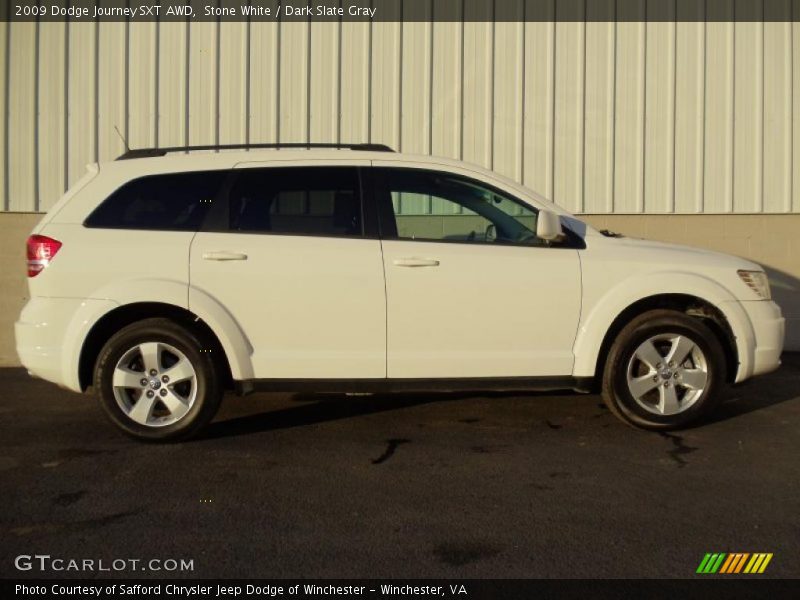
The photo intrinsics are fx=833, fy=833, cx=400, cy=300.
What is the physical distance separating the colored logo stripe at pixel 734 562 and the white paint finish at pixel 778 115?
6553mm

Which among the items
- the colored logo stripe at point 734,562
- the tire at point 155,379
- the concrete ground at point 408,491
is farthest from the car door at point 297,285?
the colored logo stripe at point 734,562

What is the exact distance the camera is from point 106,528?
405cm

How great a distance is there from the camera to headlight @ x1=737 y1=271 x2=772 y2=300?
5.80 metres

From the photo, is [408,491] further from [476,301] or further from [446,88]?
[446,88]

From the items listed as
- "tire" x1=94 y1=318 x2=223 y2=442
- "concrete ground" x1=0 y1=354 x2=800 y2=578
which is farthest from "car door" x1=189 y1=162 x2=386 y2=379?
"concrete ground" x1=0 y1=354 x2=800 y2=578

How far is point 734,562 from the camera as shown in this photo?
3.67 meters

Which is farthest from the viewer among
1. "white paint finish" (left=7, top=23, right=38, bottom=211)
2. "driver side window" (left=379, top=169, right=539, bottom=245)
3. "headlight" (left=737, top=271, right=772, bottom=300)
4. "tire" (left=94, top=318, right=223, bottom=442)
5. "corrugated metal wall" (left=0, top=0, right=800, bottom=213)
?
"corrugated metal wall" (left=0, top=0, right=800, bottom=213)

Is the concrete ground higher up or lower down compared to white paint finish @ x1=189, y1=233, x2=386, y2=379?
lower down

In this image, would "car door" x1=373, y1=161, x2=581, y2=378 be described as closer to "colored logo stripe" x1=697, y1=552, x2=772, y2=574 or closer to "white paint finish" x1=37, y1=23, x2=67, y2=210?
"colored logo stripe" x1=697, y1=552, x2=772, y2=574

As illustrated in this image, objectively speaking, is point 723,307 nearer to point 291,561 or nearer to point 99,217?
point 291,561

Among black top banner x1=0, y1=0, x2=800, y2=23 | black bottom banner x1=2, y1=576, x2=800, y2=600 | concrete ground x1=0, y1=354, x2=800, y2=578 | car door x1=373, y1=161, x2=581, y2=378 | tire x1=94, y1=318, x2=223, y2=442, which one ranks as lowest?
black bottom banner x1=2, y1=576, x2=800, y2=600

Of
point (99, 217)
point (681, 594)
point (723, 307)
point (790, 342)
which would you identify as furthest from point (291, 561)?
point (790, 342)

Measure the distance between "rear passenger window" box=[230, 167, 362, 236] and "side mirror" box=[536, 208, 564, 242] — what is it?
118cm

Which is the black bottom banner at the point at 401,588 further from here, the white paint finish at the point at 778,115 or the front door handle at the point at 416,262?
A: the white paint finish at the point at 778,115
